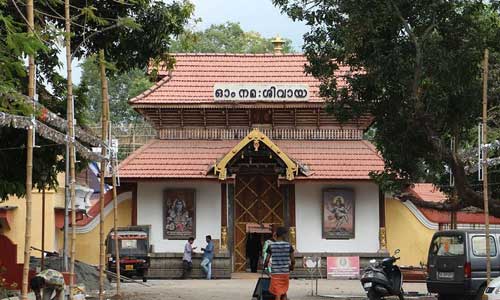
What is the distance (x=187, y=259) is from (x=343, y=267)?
6219mm

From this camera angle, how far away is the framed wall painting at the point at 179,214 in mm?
A: 33719

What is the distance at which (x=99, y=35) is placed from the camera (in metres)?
20.3

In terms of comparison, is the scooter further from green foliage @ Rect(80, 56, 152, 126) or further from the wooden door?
green foliage @ Rect(80, 56, 152, 126)

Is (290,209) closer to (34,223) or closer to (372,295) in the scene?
(34,223)

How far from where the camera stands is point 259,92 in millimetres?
33875

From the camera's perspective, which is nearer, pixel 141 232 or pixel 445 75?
pixel 445 75

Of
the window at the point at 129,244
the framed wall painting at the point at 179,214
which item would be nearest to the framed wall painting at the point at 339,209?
the framed wall painting at the point at 179,214

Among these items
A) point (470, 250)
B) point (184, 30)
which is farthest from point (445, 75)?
point (184, 30)

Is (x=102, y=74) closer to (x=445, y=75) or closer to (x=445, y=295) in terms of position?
(x=445, y=75)

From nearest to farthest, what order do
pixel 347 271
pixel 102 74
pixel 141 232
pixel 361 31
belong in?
pixel 102 74 → pixel 361 31 → pixel 347 271 → pixel 141 232

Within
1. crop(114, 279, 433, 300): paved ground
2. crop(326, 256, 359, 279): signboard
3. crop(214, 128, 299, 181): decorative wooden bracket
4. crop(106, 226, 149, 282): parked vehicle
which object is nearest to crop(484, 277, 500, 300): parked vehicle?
crop(114, 279, 433, 300): paved ground

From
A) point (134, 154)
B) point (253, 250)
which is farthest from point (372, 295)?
point (134, 154)

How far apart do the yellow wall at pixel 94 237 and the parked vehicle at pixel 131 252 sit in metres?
2.53

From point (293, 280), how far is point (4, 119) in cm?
2115
